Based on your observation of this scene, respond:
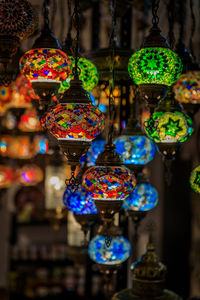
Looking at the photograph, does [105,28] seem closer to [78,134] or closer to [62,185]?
[62,185]

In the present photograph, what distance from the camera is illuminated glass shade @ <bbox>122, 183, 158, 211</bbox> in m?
2.26

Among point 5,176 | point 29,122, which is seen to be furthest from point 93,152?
point 5,176

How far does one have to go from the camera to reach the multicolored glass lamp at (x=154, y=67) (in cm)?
183

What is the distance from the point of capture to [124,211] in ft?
7.86

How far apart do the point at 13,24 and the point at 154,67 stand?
→ 0.51 meters

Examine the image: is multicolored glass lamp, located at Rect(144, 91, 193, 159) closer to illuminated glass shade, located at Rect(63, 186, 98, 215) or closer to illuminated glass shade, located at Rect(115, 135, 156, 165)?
illuminated glass shade, located at Rect(115, 135, 156, 165)

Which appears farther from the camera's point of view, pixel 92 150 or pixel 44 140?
pixel 44 140

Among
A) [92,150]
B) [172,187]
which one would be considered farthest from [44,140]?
[172,187]

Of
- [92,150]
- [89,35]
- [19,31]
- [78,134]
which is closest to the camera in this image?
[78,134]

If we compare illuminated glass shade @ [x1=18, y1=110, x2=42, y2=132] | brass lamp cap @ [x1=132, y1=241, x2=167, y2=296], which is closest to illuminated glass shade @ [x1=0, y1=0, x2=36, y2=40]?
brass lamp cap @ [x1=132, y1=241, x2=167, y2=296]

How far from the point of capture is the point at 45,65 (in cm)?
180

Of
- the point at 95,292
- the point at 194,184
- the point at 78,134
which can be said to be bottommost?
the point at 95,292

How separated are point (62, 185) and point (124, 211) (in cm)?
229

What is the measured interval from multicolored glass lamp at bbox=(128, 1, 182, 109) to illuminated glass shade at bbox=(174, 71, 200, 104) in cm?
48
